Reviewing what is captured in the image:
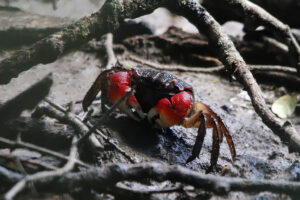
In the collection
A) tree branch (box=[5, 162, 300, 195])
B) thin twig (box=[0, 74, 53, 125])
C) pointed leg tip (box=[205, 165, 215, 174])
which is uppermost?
thin twig (box=[0, 74, 53, 125])

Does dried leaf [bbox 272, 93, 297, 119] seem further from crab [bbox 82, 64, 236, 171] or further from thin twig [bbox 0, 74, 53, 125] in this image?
thin twig [bbox 0, 74, 53, 125]

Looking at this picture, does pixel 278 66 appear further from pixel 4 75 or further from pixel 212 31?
pixel 4 75

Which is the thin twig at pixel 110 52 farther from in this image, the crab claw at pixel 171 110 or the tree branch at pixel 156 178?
the tree branch at pixel 156 178

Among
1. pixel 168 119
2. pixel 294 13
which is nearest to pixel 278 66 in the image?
pixel 294 13

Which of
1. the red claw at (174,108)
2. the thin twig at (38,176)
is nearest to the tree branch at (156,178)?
the thin twig at (38,176)

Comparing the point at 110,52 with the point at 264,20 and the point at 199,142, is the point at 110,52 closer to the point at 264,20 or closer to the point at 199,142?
the point at 264,20

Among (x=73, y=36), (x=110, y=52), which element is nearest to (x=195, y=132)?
(x=73, y=36)

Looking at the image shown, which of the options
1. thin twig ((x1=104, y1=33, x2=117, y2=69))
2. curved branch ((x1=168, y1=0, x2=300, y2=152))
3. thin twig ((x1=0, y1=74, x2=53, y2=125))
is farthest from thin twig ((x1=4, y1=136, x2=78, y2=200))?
thin twig ((x1=104, y1=33, x2=117, y2=69))
